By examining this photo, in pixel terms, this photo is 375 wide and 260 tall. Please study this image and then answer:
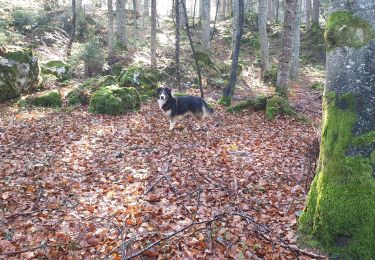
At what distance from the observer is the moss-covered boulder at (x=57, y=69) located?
1564 cm

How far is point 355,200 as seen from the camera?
11.2 feet

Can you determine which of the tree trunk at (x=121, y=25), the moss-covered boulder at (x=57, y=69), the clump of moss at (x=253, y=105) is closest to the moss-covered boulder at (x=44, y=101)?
the moss-covered boulder at (x=57, y=69)

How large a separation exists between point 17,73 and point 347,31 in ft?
40.4

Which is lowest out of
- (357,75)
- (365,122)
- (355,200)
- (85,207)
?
(85,207)

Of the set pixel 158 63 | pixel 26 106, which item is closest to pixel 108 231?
pixel 26 106

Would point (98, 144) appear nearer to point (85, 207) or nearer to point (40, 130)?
point (40, 130)

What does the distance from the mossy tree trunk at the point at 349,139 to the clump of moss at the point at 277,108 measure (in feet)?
25.1

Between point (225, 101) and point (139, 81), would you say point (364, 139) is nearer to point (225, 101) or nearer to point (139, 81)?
point (225, 101)

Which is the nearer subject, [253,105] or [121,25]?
[253,105]

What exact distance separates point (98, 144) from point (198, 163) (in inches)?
113

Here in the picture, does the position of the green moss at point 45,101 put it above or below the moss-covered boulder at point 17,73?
below

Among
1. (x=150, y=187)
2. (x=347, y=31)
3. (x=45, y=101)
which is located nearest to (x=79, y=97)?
(x=45, y=101)

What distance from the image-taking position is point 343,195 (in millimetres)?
3473

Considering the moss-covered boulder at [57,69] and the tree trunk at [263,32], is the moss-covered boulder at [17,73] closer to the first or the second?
the moss-covered boulder at [57,69]
